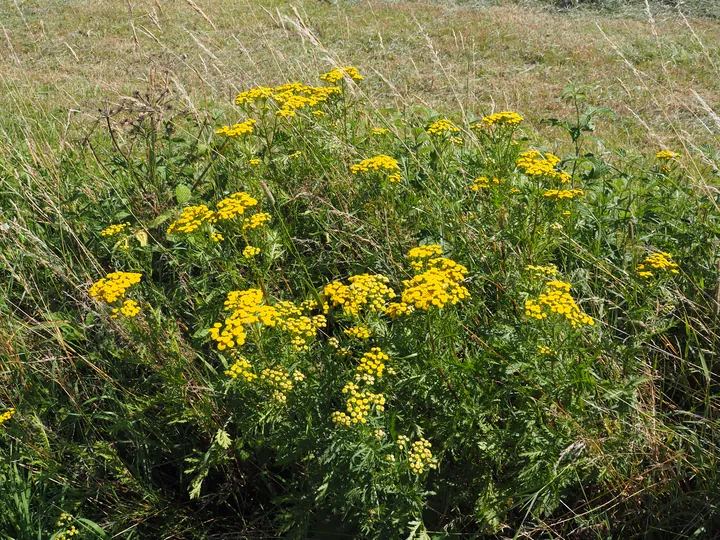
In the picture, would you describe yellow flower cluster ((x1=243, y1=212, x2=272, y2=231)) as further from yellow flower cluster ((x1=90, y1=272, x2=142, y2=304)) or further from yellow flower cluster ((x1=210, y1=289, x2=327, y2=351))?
yellow flower cluster ((x1=90, y1=272, x2=142, y2=304))

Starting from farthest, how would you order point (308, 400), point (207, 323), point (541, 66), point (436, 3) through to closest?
point (436, 3), point (541, 66), point (207, 323), point (308, 400)

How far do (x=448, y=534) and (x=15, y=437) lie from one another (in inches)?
67.6

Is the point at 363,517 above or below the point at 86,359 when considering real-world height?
below

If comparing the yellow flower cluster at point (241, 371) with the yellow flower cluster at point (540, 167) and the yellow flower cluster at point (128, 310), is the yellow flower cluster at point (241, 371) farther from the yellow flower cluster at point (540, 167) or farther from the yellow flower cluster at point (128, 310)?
the yellow flower cluster at point (540, 167)

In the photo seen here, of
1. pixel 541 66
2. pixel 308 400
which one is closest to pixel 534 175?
pixel 308 400

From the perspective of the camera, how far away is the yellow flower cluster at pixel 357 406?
1.88m

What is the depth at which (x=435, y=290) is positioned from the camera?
6.51 ft

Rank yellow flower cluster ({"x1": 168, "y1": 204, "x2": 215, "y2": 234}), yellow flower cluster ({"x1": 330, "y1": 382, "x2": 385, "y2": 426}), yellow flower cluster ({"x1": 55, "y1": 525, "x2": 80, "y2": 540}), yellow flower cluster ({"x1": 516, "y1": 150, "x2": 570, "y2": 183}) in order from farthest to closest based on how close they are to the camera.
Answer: yellow flower cluster ({"x1": 516, "y1": 150, "x2": 570, "y2": 183})
yellow flower cluster ({"x1": 168, "y1": 204, "x2": 215, "y2": 234})
yellow flower cluster ({"x1": 55, "y1": 525, "x2": 80, "y2": 540})
yellow flower cluster ({"x1": 330, "y1": 382, "x2": 385, "y2": 426})

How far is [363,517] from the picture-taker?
82.0 inches

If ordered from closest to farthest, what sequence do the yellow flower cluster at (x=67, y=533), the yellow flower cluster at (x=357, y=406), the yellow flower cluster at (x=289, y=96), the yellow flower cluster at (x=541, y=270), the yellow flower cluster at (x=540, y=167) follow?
the yellow flower cluster at (x=357, y=406), the yellow flower cluster at (x=67, y=533), the yellow flower cluster at (x=541, y=270), the yellow flower cluster at (x=540, y=167), the yellow flower cluster at (x=289, y=96)

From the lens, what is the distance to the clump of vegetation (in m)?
2.11

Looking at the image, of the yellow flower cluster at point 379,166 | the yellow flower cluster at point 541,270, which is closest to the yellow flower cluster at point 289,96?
the yellow flower cluster at point 379,166

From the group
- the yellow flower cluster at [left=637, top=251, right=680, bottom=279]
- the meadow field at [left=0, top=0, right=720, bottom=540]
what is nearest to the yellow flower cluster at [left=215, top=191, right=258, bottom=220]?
the meadow field at [left=0, top=0, right=720, bottom=540]

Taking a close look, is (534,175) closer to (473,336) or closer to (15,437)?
(473,336)
